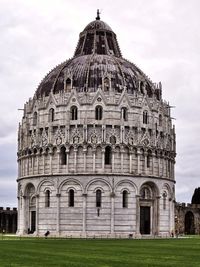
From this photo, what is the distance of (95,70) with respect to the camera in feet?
311

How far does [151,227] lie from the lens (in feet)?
305

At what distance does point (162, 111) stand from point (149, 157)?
9117 mm

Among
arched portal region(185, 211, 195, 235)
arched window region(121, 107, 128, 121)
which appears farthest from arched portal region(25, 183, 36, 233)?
arched portal region(185, 211, 195, 235)

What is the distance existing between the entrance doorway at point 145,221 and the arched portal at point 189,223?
1286 inches

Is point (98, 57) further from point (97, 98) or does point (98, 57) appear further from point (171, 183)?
point (171, 183)

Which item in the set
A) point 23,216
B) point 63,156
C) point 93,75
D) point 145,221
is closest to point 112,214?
point 145,221

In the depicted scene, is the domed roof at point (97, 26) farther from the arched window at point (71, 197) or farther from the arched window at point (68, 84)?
the arched window at point (71, 197)

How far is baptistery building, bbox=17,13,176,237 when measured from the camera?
291 feet

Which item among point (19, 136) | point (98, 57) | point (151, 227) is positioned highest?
point (98, 57)

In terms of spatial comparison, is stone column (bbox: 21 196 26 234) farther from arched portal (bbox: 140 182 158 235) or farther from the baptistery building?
arched portal (bbox: 140 182 158 235)

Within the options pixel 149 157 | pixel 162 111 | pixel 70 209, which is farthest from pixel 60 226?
pixel 162 111

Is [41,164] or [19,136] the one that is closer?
[41,164]

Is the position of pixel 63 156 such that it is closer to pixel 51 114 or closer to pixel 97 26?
pixel 51 114

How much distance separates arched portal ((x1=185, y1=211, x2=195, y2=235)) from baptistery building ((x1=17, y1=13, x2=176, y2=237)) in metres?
27.6
